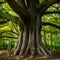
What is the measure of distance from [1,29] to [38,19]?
9.78 meters

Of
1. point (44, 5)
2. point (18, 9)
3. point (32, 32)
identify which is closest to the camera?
point (18, 9)

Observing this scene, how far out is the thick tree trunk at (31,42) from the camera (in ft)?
40.2

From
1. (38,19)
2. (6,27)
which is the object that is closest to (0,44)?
(6,27)

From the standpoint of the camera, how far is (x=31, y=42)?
12586 millimetres

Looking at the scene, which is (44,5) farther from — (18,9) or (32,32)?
(18,9)

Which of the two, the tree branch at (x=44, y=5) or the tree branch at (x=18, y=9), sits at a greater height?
the tree branch at (x=44, y=5)

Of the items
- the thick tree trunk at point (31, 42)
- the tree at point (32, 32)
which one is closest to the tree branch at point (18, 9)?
the tree at point (32, 32)

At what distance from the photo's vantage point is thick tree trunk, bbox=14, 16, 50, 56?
12258 millimetres

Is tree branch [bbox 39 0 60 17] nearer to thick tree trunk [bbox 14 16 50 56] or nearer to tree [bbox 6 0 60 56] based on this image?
tree [bbox 6 0 60 56]

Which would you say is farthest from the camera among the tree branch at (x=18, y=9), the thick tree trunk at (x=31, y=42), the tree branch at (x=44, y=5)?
the thick tree trunk at (x=31, y=42)

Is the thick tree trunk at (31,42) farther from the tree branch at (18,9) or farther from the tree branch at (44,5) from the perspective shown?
the tree branch at (18,9)

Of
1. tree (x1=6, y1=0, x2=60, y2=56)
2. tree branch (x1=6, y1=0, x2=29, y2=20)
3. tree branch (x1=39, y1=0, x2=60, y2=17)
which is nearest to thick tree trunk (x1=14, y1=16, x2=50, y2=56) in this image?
tree (x1=6, y1=0, x2=60, y2=56)

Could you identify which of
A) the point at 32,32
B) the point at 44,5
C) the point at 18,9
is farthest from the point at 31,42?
the point at 18,9

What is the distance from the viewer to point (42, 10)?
12.8 meters
